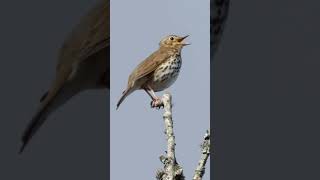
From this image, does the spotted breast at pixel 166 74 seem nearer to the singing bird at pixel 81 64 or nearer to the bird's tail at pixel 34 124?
the singing bird at pixel 81 64

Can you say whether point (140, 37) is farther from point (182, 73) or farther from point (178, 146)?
point (178, 146)

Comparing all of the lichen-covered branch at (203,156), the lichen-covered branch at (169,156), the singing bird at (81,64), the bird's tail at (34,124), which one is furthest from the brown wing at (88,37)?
the lichen-covered branch at (203,156)

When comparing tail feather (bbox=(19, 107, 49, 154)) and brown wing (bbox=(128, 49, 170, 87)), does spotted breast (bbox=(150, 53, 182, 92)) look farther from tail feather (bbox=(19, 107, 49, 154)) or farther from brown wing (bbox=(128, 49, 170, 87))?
tail feather (bbox=(19, 107, 49, 154))

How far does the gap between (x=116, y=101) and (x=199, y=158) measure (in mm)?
281

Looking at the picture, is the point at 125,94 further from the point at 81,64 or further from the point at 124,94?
the point at 81,64

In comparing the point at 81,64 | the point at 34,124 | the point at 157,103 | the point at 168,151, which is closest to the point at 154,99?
the point at 157,103

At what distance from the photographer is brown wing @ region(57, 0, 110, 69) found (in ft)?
A: 6.74

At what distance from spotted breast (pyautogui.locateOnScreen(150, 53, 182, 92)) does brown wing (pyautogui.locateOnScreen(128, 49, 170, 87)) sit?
0.05 feet

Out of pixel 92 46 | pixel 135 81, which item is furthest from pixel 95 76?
pixel 135 81

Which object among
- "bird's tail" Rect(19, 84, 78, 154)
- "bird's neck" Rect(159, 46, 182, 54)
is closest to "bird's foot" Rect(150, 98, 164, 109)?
"bird's neck" Rect(159, 46, 182, 54)

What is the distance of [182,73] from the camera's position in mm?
1970

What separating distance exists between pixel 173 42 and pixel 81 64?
295 millimetres

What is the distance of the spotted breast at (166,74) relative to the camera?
6.46 ft

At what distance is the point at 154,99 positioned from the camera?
1.94m
